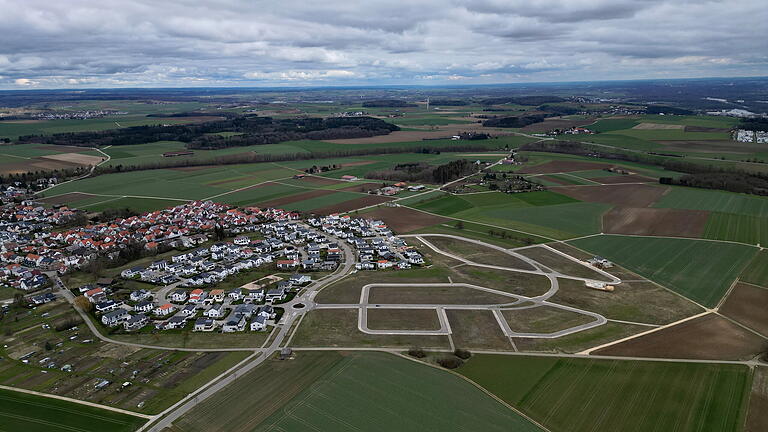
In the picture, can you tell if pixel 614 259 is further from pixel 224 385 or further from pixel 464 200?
pixel 224 385

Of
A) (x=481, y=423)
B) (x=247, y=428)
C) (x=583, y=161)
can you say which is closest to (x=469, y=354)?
(x=481, y=423)

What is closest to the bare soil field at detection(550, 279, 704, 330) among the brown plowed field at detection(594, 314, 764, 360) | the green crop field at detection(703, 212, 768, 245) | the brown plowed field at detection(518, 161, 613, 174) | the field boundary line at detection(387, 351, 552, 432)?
the brown plowed field at detection(594, 314, 764, 360)

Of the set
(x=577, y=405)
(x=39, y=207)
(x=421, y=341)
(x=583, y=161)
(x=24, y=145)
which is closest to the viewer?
(x=577, y=405)

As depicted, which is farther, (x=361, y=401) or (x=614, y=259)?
(x=614, y=259)

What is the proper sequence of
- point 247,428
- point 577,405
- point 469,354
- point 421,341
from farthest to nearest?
point 421,341, point 469,354, point 577,405, point 247,428

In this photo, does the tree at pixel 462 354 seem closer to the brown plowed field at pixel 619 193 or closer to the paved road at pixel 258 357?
the paved road at pixel 258 357

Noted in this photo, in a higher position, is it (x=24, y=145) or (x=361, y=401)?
(x=24, y=145)

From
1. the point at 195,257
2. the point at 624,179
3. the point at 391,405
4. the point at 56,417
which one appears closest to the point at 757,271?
the point at 391,405
